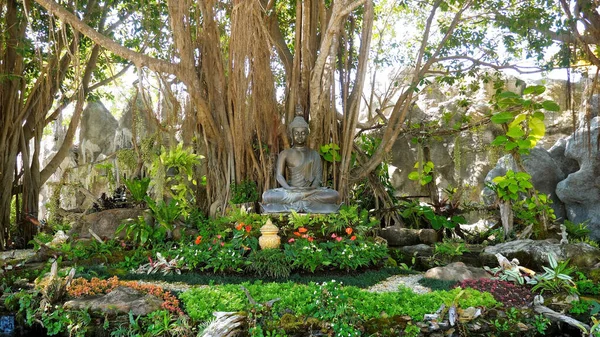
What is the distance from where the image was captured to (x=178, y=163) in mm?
7809

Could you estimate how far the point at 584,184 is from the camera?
358 inches

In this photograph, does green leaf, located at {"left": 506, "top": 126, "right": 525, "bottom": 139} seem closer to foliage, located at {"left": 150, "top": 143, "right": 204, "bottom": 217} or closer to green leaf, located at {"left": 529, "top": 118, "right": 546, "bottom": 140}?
green leaf, located at {"left": 529, "top": 118, "right": 546, "bottom": 140}

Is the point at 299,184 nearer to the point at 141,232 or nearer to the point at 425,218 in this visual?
the point at 141,232

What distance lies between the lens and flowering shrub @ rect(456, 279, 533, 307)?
180 inches

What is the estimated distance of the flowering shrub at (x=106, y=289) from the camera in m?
4.56

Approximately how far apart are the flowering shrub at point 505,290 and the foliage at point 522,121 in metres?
3.00

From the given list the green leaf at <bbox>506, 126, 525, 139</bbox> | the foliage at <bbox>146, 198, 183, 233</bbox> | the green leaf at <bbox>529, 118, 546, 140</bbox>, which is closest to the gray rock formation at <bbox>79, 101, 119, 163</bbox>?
the foliage at <bbox>146, 198, 183, 233</bbox>

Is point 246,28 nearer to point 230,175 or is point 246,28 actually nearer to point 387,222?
point 230,175

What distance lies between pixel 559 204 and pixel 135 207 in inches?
284

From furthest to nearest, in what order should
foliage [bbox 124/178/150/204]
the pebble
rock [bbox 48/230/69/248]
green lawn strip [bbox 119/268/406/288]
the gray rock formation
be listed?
1. the gray rock formation
2. foliage [bbox 124/178/150/204]
3. rock [bbox 48/230/69/248]
4. green lawn strip [bbox 119/268/406/288]
5. the pebble

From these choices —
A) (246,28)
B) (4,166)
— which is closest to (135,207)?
(4,166)

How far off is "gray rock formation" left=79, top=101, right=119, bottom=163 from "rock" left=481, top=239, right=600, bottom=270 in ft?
36.9

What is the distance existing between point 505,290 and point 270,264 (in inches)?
88.5

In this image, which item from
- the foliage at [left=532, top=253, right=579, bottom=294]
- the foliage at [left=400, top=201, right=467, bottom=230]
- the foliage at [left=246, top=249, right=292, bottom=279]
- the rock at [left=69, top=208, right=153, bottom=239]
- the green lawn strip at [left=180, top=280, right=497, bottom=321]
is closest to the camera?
the green lawn strip at [left=180, top=280, right=497, bottom=321]
